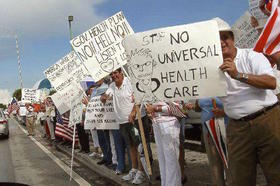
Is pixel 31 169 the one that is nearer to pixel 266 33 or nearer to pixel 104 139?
pixel 104 139

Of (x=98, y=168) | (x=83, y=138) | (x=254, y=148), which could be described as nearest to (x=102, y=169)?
(x=98, y=168)

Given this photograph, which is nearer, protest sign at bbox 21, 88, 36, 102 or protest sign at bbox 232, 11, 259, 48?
protest sign at bbox 232, 11, 259, 48

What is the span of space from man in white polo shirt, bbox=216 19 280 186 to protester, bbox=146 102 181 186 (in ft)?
6.16

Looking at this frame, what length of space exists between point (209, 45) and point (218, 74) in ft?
0.96

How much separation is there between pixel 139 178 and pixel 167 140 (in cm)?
149

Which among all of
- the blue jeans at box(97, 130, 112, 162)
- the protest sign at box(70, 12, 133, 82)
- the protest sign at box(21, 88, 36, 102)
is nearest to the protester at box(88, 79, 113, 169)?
the blue jeans at box(97, 130, 112, 162)

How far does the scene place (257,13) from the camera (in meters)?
5.50

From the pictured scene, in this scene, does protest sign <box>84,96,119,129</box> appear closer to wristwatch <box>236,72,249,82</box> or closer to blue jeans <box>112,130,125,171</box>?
blue jeans <box>112,130,125,171</box>

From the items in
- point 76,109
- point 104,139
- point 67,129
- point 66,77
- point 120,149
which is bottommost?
point 120,149

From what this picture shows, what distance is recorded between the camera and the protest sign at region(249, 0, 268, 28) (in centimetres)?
536

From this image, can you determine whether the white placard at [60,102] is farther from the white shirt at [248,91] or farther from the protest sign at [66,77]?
the white shirt at [248,91]

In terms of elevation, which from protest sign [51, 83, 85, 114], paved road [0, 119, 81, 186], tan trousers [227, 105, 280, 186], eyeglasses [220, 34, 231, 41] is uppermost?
eyeglasses [220, 34, 231, 41]

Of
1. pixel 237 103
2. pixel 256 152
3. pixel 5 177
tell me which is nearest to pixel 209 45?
pixel 237 103

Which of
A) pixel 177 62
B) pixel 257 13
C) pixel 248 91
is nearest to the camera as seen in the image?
pixel 248 91
